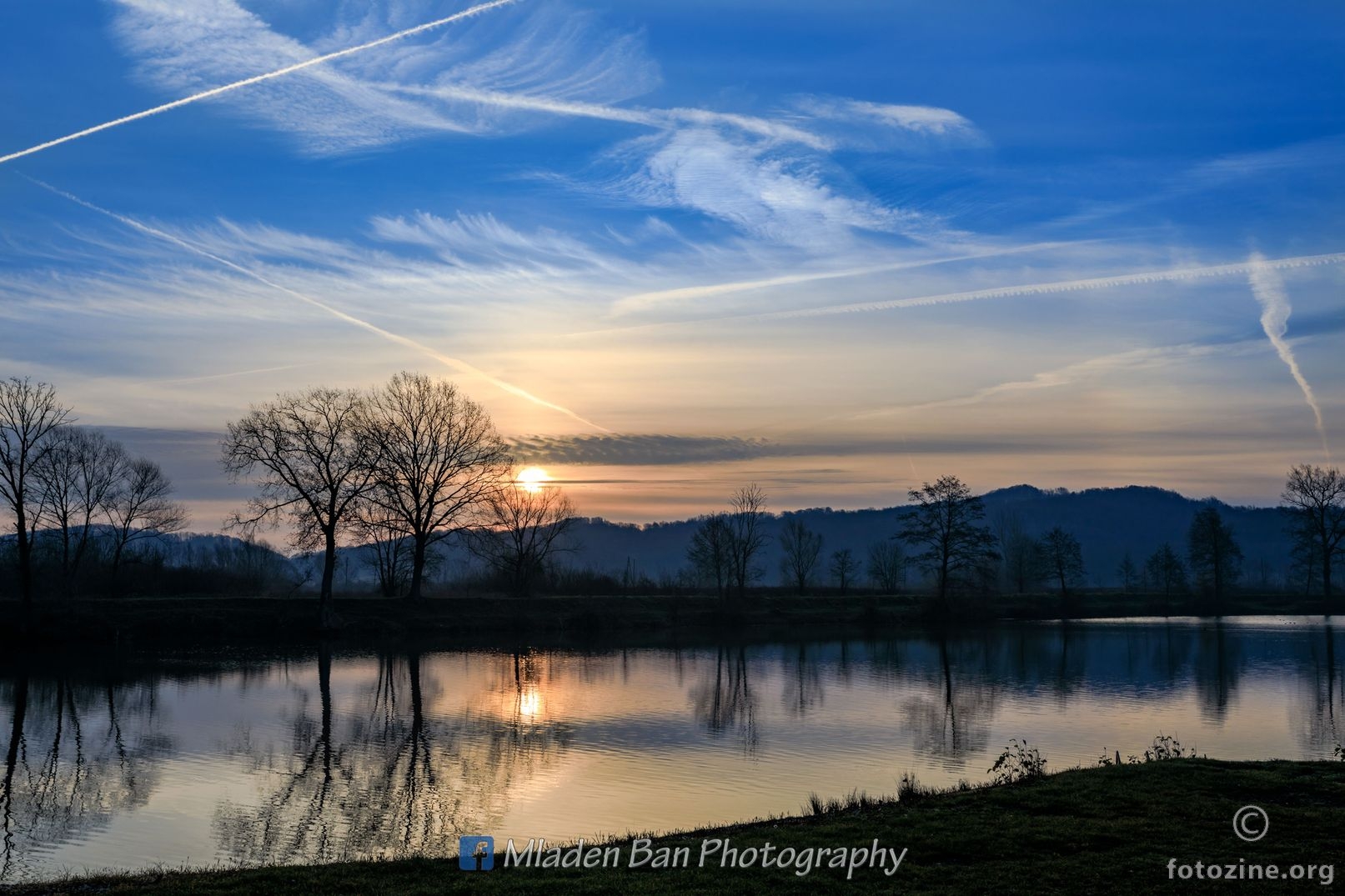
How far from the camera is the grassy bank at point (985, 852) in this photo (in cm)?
969

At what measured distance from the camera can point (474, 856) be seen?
36.3 feet

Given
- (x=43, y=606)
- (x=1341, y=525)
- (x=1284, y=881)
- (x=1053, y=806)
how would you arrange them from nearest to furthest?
(x=1284, y=881) → (x=1053, y=806) → (x=43, y=606) → (x=1341, y=525)

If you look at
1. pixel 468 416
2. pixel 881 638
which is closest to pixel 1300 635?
pixel 881 638

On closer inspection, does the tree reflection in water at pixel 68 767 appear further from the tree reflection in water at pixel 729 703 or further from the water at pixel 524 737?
the tree reflection in water at pixel 729 703

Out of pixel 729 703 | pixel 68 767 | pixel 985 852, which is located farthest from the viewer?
pixel 729 703

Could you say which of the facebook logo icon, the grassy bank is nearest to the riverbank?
the facebook logo icon

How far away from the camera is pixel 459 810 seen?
15.5 meters

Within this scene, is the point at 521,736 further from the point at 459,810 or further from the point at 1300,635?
the point at 1300,635

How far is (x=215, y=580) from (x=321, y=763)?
49.4m

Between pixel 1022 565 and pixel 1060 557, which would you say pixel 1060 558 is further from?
pixel 1022 565

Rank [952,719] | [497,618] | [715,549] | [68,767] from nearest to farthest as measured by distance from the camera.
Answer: [68,767]
[952,719]
[497,618]
[715,549]

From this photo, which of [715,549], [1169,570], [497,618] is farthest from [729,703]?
[1169,570]

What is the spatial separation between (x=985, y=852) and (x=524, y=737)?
1396 cm

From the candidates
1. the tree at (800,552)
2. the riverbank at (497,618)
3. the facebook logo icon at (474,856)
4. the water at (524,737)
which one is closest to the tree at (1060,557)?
the riverbank at (497,618)
